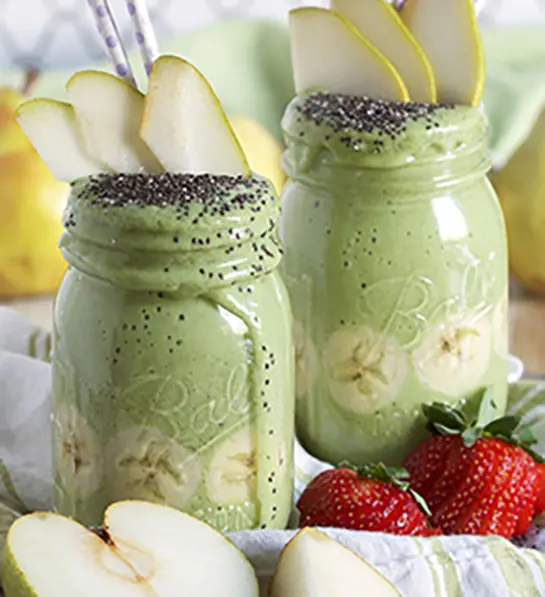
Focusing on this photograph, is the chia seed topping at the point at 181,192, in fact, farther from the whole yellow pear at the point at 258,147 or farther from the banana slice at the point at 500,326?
the whole yellow pear at the point at 258,147

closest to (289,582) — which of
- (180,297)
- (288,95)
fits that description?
(180,297)

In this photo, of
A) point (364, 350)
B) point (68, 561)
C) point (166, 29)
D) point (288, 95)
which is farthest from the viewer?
point (166, 29)

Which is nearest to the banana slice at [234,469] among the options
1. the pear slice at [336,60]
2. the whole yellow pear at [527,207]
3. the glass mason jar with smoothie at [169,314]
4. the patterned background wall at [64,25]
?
the glass mason jar with smoothie at [169,314]

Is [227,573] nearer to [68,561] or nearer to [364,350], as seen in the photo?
[68,561]

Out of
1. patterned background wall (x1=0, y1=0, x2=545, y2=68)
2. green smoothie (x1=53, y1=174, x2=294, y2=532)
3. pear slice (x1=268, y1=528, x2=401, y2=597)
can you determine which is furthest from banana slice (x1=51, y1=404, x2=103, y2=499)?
patterned background wall (x1=0, y1=0, x2=545, y2=68)

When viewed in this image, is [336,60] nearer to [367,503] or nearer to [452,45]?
[452,45]

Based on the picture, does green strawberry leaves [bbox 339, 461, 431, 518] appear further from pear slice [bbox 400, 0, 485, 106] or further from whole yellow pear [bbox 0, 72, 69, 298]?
whole yellow pear [bbox 0, 72, 69, 298]
